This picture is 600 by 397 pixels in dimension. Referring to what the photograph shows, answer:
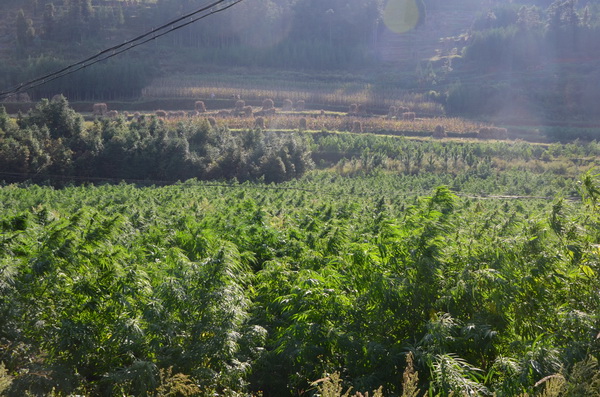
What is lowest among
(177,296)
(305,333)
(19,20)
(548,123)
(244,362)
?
(548,123)

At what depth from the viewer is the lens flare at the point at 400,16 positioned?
427 feet

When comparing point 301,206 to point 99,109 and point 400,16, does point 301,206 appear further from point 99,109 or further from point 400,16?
point 400,16

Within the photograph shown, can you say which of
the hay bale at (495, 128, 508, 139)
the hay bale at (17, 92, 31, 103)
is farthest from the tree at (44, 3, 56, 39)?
the hay bale at (495, 128, 508, 139)

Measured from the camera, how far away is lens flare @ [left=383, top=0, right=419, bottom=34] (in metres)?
130

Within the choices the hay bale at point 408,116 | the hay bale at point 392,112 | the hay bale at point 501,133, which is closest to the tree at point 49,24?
the hay bale at point 392,112

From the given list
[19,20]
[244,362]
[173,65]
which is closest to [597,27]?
[173,65]

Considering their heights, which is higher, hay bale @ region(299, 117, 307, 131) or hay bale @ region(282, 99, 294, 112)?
hay bale @ region(282, 99, 294, 112)

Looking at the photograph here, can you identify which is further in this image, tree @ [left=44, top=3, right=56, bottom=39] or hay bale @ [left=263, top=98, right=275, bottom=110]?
tree @ [left=44, top=3, right=56, bottom=39]

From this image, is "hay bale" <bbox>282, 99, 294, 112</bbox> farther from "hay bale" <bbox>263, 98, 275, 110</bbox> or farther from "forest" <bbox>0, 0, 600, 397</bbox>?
"hay bale" <bbox>263, 98, 275, 110</bbox>

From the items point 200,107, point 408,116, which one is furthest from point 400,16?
point 200,107

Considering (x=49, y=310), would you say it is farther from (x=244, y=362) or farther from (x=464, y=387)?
(x=464, y=387)

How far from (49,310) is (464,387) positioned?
16.8 ft

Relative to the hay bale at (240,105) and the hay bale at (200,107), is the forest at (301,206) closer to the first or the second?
the hay bale at (240,105)

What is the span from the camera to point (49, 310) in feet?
22.4
